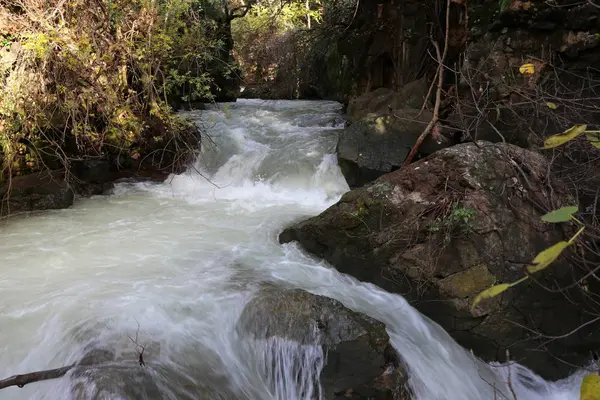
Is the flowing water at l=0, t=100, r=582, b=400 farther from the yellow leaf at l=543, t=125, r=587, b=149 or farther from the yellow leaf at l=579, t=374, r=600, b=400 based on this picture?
the yellow leaf at l=543, t=125, r=587, b=149

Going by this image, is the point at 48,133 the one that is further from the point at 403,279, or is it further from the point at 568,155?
the point at 568,155

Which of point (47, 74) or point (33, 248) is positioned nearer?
point (33, 248)

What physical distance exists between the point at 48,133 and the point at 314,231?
14.1ft

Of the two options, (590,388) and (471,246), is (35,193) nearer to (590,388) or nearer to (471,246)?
(471,246)

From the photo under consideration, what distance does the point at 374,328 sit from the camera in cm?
326

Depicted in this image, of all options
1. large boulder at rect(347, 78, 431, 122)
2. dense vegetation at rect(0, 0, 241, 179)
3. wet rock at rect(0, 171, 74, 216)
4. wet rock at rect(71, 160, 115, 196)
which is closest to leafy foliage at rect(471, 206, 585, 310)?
dense vegetation at rect(0, 0, 241, 179)

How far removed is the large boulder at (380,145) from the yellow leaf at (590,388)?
5.60 m

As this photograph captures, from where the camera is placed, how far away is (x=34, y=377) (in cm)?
259

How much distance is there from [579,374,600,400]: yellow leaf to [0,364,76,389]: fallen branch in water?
2754mm

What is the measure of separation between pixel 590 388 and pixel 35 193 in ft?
22.0

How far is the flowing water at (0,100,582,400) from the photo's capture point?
2988mm

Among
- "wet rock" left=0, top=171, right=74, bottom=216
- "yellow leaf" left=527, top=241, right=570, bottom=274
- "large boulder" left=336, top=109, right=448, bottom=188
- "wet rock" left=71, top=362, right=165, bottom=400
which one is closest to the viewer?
"yellow leaf" left=527, top=241, right=570, bottom=274

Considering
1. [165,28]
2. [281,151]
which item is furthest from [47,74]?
[281,151]

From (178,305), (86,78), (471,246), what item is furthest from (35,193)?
(471,246)
